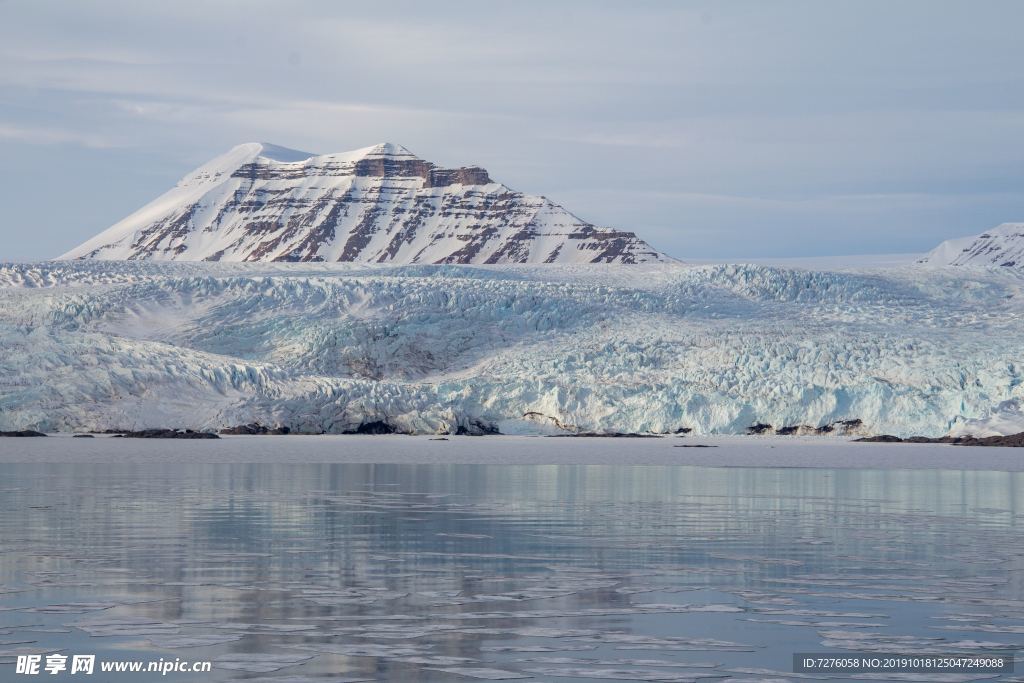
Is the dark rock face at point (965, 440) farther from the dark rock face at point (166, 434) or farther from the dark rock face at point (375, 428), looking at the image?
the dark rock face at point (166, 434)

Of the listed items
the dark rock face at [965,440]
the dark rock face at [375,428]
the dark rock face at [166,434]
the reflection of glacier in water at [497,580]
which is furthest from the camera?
the dark rock face at [375,428]

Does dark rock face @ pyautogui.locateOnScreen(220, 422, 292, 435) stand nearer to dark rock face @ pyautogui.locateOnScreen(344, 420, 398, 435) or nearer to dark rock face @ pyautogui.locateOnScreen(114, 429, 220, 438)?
dark rock face @ pyautogui.locateOnScreen(114, 429, 220, 438)

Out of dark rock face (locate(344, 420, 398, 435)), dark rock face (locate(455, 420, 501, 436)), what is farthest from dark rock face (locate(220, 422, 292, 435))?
dark rock face (locate(455, 420, 501, 436))

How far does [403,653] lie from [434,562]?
2.87 meters

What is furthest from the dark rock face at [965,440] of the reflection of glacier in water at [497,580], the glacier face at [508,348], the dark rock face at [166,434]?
the dark rock face at [166,434]

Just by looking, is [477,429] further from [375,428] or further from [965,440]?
[965,440]

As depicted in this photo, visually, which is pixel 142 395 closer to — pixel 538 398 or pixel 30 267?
pixel 538 398

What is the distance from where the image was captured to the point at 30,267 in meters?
42.1

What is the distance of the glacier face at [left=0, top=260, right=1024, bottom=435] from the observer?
2873cm

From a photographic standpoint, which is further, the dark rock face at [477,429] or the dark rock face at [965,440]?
the dark rock face at [477,429]

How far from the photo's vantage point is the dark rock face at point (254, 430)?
27734 millimetres

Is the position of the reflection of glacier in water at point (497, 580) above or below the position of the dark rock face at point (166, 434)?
below

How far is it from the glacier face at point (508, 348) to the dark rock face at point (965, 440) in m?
0.56

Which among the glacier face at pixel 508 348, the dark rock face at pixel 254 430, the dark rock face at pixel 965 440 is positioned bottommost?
the dark rock face at pixel 965 440
